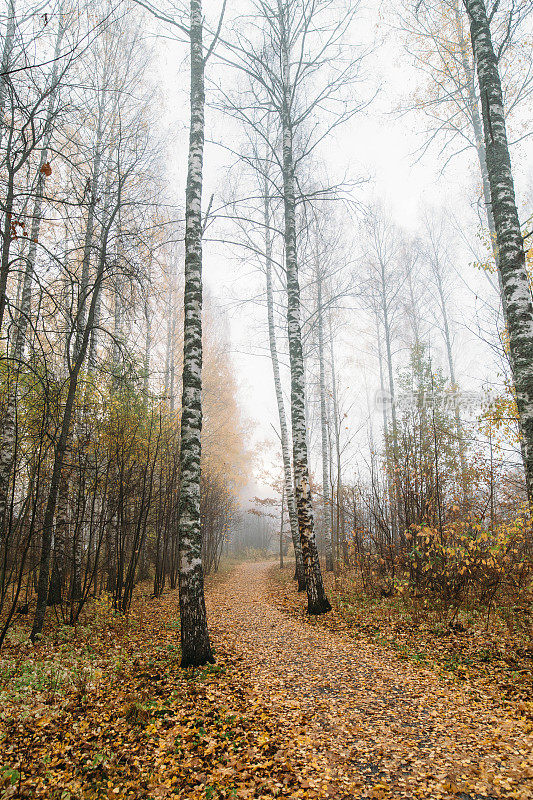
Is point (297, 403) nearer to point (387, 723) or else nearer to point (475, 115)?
point (387, 723)

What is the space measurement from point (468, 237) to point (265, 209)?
8049 millimetres

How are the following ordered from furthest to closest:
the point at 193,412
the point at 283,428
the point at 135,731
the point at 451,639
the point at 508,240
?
1. the point at 283,428
2. the point at 451,639
3. the point at 193,412
4. the point at 508,240
5. the point at 135,731

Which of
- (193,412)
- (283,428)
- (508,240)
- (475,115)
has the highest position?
(475,115)

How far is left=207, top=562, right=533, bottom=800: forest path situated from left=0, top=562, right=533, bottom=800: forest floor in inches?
0.5

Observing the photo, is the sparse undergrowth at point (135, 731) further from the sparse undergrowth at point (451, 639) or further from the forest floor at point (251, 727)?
the sparse undergrowth at point (451, 639)

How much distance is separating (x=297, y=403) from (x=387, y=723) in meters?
5.04

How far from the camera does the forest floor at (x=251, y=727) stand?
2.47m

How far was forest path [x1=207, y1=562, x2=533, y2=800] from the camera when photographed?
8.03 ft

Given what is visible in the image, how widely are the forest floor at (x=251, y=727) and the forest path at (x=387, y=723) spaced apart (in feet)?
0.04

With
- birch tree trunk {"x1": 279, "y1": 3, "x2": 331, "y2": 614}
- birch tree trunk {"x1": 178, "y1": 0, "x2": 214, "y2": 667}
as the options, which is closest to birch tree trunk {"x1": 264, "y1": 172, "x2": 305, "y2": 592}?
birch tree trunk {"x1": 279, "y1": 3, "x2": 331, "y2": 614}

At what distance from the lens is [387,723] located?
3193mm

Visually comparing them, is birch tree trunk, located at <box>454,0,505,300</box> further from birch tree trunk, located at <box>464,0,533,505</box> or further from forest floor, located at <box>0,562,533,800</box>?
forest floor, located at <box>0,562,533,800</box>

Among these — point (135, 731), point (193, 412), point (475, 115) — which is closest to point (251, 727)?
point (135, 731)

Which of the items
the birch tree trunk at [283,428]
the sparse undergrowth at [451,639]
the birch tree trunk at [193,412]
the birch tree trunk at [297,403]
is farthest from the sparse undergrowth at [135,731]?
the birch tree trunk at [283,428]
